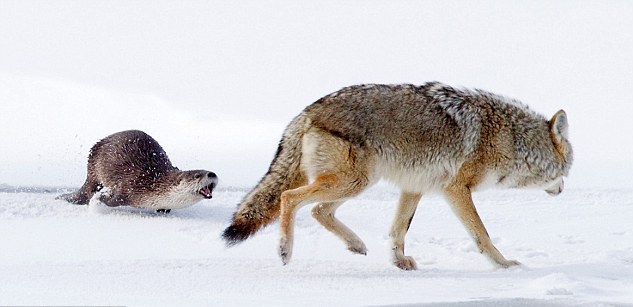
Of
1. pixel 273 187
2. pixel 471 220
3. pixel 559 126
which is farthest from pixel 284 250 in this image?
pixel 559 126

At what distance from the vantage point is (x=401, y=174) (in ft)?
21.8

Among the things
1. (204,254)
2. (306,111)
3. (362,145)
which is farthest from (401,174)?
(204,254)

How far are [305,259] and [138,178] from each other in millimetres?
3437

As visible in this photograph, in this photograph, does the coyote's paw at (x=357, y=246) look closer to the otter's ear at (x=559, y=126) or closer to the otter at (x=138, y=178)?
the otter's ear at (x=559, y=126)

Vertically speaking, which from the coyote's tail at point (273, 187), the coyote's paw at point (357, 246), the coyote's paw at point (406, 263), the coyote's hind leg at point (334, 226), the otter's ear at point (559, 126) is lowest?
the coyote's paw at point (406, 263)

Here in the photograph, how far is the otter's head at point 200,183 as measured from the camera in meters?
9.13

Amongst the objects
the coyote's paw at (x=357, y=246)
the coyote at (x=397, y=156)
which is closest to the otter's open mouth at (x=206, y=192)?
the coyote at (x=397, y=156)

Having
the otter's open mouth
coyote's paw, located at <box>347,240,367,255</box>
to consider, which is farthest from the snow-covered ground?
the otter's open mouth

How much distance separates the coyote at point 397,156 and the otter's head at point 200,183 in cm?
262

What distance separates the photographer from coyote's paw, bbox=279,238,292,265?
5.95 m

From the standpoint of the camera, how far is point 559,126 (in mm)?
7477

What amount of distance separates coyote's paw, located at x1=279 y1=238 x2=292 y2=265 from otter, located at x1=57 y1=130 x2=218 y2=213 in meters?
3.30

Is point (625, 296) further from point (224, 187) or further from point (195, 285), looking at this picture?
point (224, 187)

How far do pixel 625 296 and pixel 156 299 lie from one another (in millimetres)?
3188
